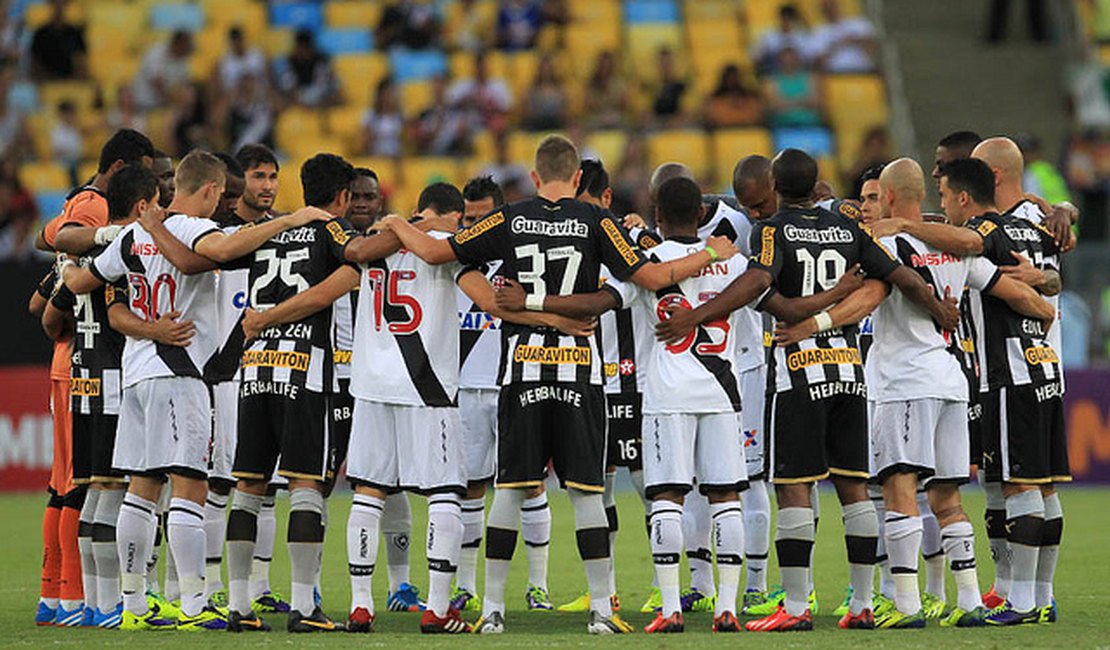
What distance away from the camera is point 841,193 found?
23.7 m

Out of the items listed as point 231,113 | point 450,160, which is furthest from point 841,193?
point 231,113

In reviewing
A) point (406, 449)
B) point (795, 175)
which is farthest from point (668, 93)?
point (406, 449)

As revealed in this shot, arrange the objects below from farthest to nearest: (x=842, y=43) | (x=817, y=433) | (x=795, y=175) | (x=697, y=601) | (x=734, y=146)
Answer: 1. (x=842, y=43)
2. (x=734, y=146)
3. (x=697, y=601)
4. (x=795, y=175)
5. (x=817, y=433)

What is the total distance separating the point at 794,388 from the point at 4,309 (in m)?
13.0

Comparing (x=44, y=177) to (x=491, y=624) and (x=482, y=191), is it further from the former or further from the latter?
(x=491, y=624)

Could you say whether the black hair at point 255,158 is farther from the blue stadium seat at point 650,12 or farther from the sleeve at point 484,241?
the blue stadium seat at point 650,12

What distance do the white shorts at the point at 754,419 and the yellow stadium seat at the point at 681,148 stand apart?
1214cm

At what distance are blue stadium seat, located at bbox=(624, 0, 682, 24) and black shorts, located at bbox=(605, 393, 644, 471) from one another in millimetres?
14862

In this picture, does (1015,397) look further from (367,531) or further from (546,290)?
(367,531)

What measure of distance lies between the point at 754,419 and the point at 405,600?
2.52 m

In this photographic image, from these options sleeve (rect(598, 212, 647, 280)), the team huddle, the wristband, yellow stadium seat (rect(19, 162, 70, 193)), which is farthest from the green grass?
yellow stadium seat (rect(19, 162, 70, 193))

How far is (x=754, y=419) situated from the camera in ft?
40.4

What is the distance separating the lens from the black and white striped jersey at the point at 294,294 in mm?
10750

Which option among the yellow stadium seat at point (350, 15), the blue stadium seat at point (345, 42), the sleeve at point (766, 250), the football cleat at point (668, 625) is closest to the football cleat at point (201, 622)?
the football cleat at point (668, 625)
